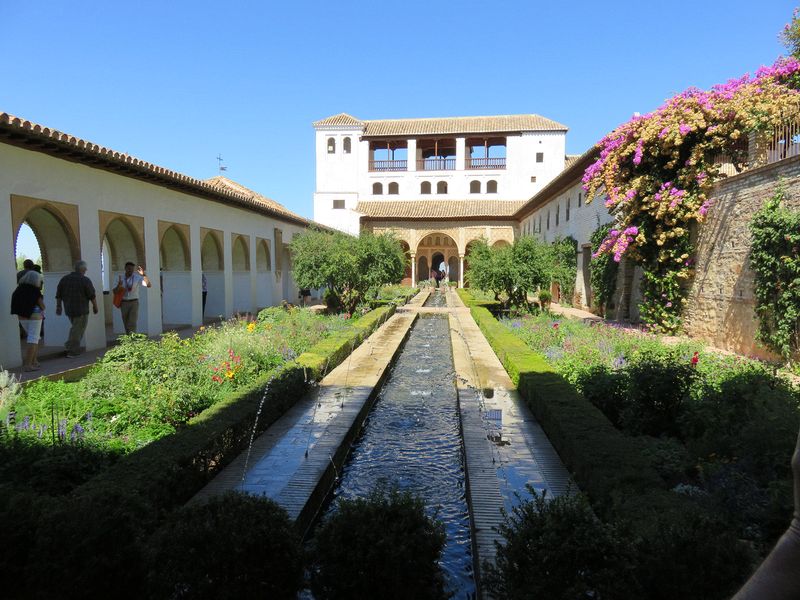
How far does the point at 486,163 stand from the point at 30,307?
111ft

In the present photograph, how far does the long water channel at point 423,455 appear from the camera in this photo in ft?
11.9

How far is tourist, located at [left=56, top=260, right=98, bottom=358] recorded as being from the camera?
885cm

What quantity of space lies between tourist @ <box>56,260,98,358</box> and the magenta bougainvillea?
10.5 metres

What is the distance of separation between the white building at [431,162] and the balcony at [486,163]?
0.23 ft

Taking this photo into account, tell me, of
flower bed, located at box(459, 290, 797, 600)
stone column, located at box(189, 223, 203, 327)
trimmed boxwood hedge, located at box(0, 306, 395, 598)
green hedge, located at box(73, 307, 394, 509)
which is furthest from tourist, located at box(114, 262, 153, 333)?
flower bed, located at box(459, 290, 797, 600)

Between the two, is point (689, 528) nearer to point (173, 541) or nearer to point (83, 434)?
point (173, 541)

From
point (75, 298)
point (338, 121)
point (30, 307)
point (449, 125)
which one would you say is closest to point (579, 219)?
point (75, 298)

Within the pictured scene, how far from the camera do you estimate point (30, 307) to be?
784 centimetres

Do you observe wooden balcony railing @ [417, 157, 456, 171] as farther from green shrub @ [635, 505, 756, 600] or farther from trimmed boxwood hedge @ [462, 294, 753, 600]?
green shrub @ [635, 505, 756, 600]

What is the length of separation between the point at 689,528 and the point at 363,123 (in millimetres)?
38802

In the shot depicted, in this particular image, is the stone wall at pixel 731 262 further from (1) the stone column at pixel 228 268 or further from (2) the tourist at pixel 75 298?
(1) the stone column at pixel 228 268

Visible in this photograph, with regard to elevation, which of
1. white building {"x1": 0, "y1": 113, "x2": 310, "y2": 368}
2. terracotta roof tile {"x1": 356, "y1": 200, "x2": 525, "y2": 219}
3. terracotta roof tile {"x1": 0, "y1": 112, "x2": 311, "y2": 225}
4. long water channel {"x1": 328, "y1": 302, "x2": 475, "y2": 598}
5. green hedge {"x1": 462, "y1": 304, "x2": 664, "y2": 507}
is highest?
terracotta roof tile {"x1": 356, "y1": 200, "x2": 525, "y2": 219}

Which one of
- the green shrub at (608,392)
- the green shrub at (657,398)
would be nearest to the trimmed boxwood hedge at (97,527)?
the green shrub at (657,398)

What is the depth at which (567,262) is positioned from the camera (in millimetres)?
21094
